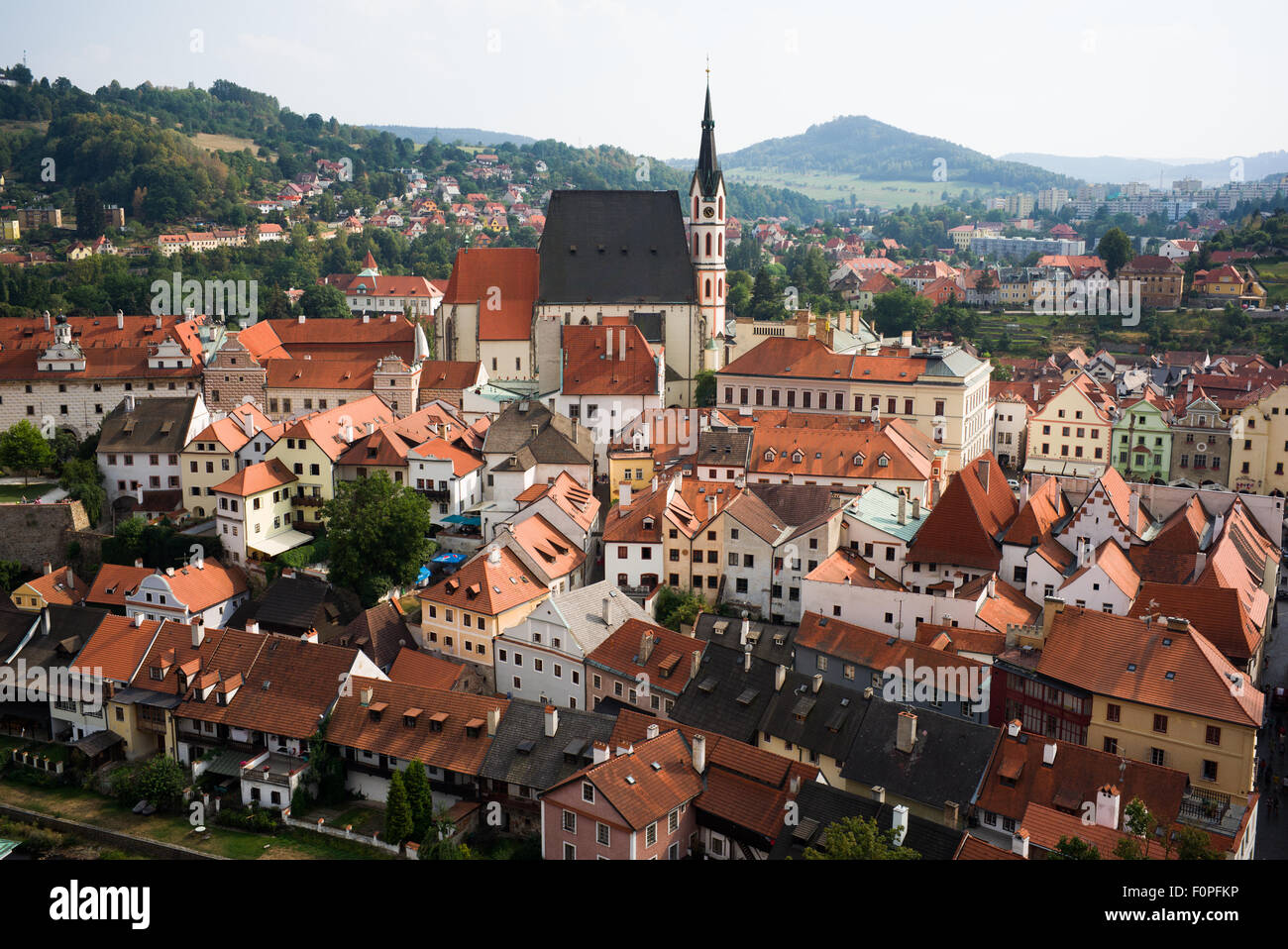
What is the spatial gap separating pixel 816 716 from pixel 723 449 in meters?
19.0

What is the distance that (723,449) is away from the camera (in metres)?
47.5

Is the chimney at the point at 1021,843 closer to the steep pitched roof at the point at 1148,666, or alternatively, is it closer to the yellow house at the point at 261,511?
the steep pitched roof at the point at 1148,666

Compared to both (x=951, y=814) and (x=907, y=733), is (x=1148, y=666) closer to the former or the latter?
(x=907, y=733)

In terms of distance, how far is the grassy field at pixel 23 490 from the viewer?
48.6 m

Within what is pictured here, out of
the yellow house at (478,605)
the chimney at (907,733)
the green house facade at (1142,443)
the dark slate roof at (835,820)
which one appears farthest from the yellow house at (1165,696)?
the green house facade at (1142,443)

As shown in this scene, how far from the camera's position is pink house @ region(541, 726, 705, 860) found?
2508 cm

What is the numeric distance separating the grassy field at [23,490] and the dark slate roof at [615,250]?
1026 inches

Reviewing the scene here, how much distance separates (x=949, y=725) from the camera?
27938 mm

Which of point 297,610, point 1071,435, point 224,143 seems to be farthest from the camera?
point 224,143

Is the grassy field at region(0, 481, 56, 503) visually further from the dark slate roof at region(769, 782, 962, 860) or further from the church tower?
the dark slate roof at region(769, 782, 962, 860)

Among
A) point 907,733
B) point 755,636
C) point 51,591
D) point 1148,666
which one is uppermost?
point 1148,666

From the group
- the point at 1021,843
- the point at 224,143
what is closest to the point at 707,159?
the point at 1021,843

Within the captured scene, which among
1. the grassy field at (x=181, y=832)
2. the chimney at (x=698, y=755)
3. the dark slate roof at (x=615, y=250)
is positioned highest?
the dark slate roof at (x=615, y=250)

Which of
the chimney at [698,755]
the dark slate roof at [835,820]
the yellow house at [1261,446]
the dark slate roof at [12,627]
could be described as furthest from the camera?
the yellow house at [1261,446]
